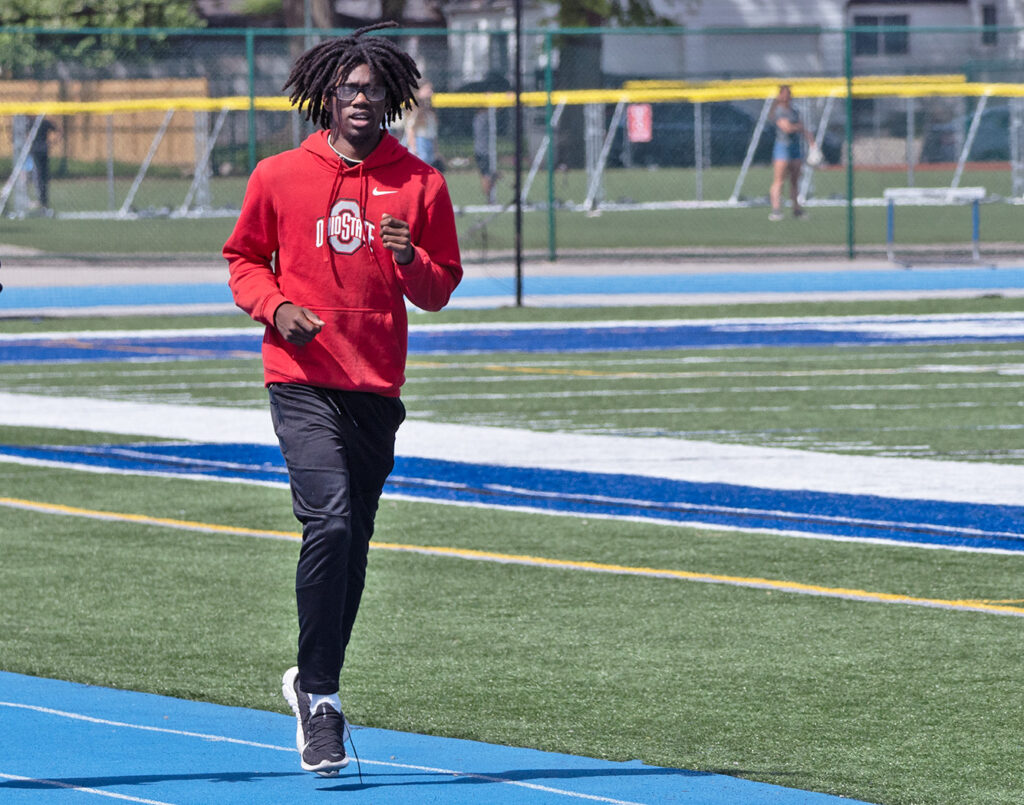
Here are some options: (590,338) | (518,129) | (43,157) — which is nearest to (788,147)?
(518,129)

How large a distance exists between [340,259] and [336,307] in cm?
13

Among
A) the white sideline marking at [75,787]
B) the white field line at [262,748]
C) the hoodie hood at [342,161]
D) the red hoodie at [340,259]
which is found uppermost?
the hoodie hood at [342,161]

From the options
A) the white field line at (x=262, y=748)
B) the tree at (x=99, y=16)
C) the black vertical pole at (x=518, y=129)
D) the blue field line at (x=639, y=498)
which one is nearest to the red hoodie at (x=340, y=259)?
the white field line at (x=262, y=748)

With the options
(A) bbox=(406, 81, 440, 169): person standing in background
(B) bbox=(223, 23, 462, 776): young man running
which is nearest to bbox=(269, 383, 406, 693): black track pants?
(B) bbox=(223, 23, 462, 776): young man running

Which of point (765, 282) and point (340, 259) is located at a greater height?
point (340, 259)

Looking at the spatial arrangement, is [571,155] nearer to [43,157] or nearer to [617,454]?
[43,157]

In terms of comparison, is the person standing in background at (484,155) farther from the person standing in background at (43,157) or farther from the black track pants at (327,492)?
the black track pants at (327,492)

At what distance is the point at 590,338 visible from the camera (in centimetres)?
1859

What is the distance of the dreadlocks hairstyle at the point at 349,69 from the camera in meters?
5.48

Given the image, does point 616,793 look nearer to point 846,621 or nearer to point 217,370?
point 846,621

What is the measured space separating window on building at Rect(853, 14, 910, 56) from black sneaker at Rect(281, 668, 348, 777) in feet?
159

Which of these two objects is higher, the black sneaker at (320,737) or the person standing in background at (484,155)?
the person standing in background at (484,155)

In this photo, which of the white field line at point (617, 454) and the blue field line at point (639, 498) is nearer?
the blue field line at point (639, 498)

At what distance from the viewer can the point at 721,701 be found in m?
6.38
